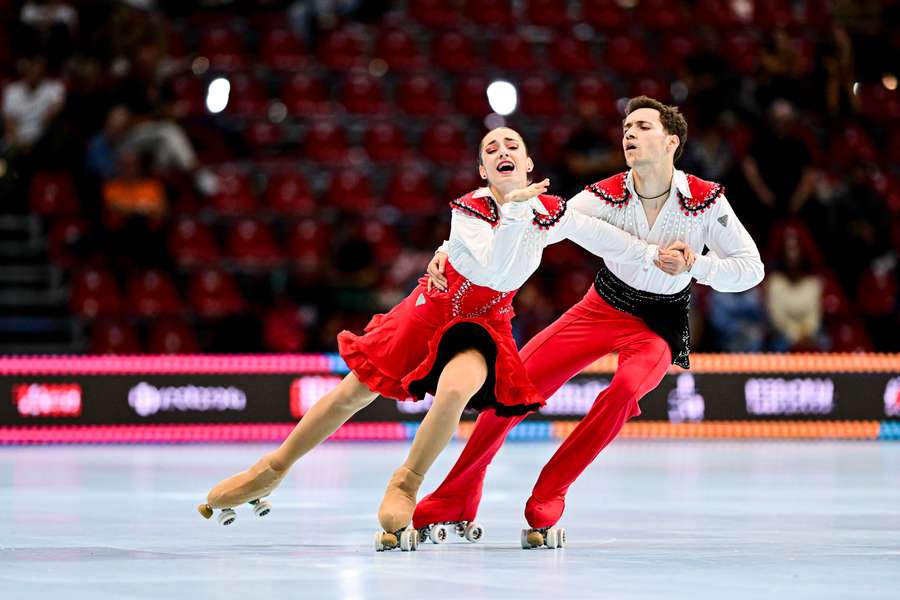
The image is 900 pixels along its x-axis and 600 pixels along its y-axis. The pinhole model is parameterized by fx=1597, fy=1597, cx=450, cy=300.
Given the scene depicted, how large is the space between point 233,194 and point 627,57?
176 inches

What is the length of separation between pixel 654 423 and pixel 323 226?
135 inches

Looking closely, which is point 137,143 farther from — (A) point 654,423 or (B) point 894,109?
(B) point 894,109

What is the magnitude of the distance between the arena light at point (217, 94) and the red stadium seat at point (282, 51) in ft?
1.69

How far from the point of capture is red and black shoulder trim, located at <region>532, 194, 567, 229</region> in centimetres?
578

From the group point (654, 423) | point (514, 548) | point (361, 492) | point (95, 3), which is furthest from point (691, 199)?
point (95, 3)

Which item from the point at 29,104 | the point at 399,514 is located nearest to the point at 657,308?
the point at 399,514

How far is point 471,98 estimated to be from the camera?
15328 mm

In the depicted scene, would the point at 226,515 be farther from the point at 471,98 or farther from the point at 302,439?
the point at 471,98

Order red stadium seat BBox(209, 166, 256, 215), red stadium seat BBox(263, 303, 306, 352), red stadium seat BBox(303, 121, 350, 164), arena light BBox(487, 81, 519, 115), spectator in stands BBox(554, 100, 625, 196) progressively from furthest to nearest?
1. arena light BBox(487, 81, 519, 115)
2. red stadium seat BBox(303, 121, 350, 164)
3. red stadium seat BBox(209, 166, 256, 215)
4. spectator in stands BBox(554, 100, 625, 196)
5. red stadium seat BBox(263, 303, 306, 352)

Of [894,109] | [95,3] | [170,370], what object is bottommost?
[170,370]

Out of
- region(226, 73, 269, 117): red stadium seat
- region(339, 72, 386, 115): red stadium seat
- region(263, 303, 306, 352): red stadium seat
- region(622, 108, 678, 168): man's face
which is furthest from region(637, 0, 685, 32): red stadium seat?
region(622, 108, 678, 168): man's face

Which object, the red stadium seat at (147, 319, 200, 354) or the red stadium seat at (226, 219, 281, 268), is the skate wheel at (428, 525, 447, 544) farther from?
the red stadium seat at (226, 219, 281, 268)

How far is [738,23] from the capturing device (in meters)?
16.5

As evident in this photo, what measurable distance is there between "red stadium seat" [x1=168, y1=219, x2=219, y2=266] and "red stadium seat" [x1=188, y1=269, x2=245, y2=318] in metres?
0.17
